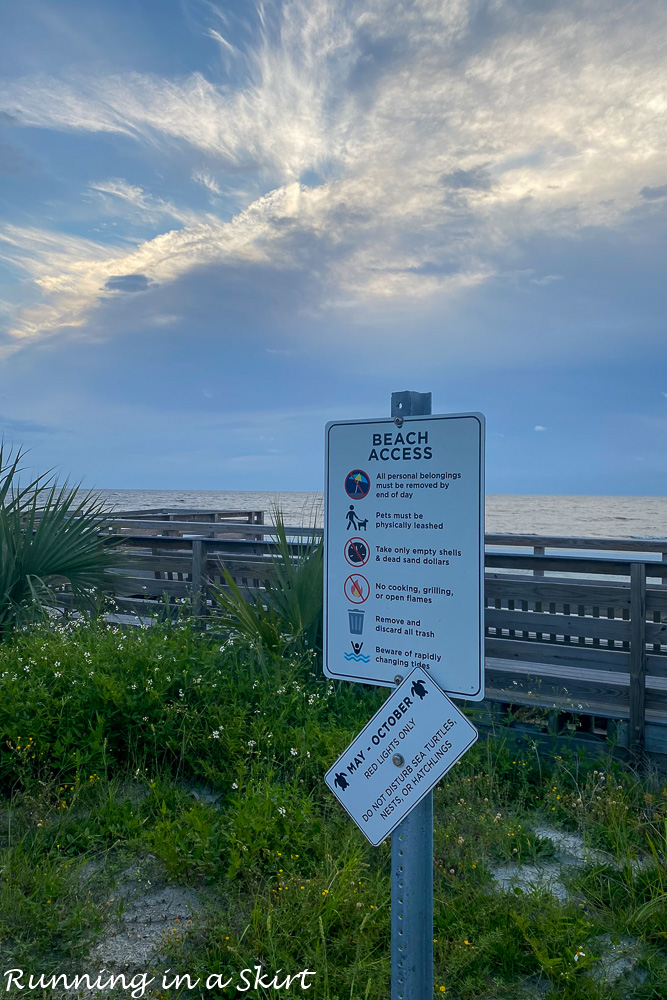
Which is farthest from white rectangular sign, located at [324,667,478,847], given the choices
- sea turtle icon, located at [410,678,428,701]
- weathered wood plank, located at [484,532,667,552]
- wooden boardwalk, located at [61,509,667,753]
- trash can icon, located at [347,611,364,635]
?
weathered wood plank, located at [484,532,667,552]

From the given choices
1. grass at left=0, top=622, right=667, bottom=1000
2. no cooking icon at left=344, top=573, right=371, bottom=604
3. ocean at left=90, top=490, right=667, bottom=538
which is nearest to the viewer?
no cooking icon at left=344, top=573, right=371, bottom=604

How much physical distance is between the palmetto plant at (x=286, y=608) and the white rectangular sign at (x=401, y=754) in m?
3.55

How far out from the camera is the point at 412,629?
6.38 feet

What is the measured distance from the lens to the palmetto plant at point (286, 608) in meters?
5.66

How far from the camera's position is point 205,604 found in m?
6.96

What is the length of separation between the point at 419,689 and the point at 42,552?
5627 mm

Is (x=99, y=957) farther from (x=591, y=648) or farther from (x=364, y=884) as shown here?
(x=591, y=648)

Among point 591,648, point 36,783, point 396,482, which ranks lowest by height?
point 36,783

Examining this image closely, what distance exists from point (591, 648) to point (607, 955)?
279 centimetres

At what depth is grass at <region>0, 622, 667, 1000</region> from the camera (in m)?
2.88

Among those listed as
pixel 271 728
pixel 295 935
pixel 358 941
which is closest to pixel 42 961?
pixel 295 935

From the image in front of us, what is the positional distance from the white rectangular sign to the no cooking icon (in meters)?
0.27

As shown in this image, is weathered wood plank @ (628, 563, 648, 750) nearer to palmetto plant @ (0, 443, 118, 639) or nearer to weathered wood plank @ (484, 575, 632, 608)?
weathered wood plank @ (484, 575, 632, 608)

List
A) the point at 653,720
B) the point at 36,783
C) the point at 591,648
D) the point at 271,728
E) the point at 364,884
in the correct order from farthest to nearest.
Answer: the point at 591,648 → the point at 653,720 → the point at 271,728 → the point at 36,783 → the point at 364,884
